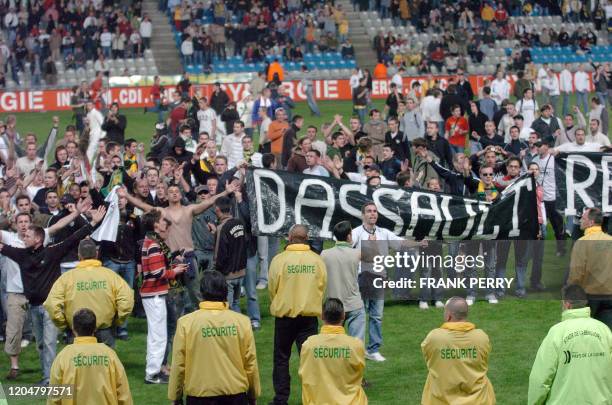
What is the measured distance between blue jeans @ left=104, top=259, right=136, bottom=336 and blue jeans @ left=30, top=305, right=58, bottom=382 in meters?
1.96

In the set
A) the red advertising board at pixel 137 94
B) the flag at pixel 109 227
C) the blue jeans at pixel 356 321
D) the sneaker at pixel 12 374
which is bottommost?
the red advertising board at pixel 137 94

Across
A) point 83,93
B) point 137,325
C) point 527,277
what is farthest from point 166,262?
point 83,93

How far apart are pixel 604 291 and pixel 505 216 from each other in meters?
3.78

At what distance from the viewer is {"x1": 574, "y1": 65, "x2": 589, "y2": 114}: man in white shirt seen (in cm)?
3375

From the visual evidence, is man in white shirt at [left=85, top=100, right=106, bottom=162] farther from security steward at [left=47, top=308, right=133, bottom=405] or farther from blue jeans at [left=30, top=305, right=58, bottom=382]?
security steward at [left=47, top=308, right=133, bottom=405]

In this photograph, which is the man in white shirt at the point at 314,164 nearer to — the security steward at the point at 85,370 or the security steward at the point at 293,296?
the security steward at the point at 293,296

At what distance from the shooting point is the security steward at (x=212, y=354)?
10.0 metres

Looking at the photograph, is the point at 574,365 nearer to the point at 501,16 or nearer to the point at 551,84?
the point at 551,84

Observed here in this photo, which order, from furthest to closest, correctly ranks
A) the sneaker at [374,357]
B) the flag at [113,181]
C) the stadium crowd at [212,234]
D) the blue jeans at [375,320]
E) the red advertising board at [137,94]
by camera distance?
1. the red advertising board at [137,94]
2. the flag at [113,181]
3. the sneaker at [374,357]
4. the blue jeans at [375,320]
5. the stadium crowd at [212,234]

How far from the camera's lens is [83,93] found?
31.8 meters

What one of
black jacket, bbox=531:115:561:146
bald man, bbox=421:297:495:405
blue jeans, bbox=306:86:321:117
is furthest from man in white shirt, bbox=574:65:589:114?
bald man, bbox=421:297:495:405

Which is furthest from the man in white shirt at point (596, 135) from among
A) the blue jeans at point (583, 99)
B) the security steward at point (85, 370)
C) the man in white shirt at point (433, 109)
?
the blue jeans at point (583, 99)

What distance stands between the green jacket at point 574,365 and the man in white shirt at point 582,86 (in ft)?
81.8

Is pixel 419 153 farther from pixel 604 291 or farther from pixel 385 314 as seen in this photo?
pixel 604 291
